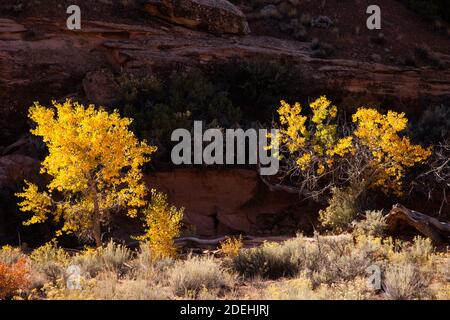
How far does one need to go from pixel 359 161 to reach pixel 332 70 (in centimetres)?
733

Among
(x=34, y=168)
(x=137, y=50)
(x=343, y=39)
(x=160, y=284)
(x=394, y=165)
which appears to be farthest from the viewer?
(x=343, y=39)

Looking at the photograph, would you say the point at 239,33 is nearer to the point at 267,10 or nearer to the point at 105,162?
the point at 267,10

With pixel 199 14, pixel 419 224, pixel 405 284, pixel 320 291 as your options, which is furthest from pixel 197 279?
pixel 199 14

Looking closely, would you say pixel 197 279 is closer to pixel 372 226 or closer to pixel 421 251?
pixel 421 251

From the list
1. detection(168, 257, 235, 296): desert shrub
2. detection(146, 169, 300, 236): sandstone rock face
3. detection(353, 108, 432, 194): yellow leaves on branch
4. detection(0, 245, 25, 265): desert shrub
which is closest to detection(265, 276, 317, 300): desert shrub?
detection(168, 257, 235, 296): desert shrub

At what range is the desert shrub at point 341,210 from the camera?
11.4 m

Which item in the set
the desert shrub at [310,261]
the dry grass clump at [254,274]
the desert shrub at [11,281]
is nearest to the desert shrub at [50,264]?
the dry grass clump at [254,274]

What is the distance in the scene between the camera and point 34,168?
509 inches

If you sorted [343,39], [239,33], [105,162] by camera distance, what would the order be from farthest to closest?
[343,39] < [239,33] < [105,162]

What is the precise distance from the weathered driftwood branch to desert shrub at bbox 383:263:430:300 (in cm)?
238

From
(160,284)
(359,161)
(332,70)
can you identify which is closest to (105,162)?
(160,284)

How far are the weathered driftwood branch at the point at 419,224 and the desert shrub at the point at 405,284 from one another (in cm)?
238

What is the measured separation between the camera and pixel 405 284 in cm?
662

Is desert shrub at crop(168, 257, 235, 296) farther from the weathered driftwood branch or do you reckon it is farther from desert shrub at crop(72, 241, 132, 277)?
the weathered driftwood branch
